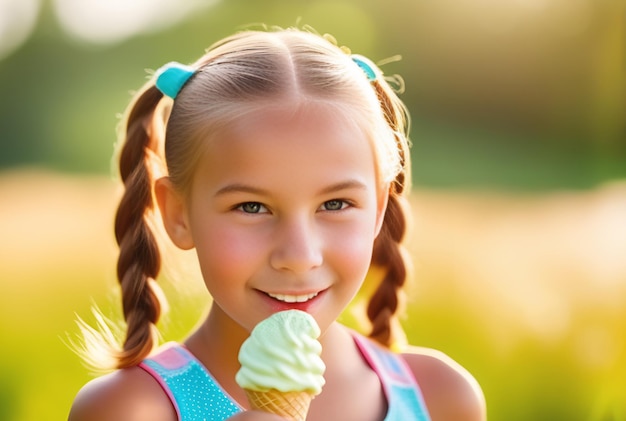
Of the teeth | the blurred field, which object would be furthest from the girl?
the blurred field

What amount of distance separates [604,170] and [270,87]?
14.4 ft

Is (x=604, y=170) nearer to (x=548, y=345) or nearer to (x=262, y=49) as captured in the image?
(x=548, y=345)

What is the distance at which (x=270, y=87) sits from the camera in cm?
200

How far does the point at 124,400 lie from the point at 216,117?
724mm

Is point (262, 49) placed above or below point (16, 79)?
above

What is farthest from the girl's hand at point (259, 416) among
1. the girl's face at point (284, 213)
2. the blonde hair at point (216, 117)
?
the blonde hair at point (216, 117)

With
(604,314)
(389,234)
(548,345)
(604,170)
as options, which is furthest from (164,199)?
(604,170)

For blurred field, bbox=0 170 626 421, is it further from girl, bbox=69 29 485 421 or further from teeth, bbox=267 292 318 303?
teeth, bbox=267 292 318 303

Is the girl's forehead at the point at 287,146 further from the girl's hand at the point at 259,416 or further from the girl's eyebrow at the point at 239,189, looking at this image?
the girl's hand at the point at 259,416

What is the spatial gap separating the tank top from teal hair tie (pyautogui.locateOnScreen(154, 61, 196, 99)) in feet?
2.23

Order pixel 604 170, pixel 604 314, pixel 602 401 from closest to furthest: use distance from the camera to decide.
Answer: pixel 602 401 < pixel 604 314 < pixel 604 170

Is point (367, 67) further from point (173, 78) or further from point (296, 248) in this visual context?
point (296, 248)

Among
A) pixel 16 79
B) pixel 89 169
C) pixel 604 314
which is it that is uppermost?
pixel 16 79

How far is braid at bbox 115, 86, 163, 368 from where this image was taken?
230cm
